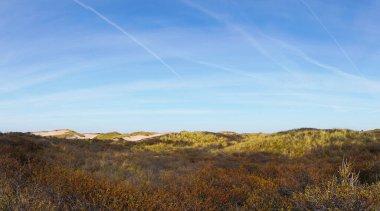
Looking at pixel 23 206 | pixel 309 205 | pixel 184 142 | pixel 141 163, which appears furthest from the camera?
pixel 184 142

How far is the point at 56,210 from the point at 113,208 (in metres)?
0.78

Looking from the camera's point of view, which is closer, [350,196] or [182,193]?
[350,196]

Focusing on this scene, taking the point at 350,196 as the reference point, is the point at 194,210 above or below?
below

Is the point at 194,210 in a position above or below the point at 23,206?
below

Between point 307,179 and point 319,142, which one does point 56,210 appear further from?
point 319,142

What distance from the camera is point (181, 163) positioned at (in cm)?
1416

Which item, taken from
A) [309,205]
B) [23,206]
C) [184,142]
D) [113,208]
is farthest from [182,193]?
[184,142]

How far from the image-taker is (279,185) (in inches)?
285

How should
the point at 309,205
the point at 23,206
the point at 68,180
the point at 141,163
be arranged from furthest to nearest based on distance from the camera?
the point at 141,163
the point at 68,180
the point at 309,205
the point at 23,206

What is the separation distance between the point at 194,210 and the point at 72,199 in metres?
2.00

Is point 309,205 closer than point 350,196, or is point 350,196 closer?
point 350,196

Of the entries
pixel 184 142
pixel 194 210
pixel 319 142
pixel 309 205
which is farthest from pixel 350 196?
pixel 184 142

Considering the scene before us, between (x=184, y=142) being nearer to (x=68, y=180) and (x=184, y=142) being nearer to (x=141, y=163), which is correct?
(x=141, y=163)

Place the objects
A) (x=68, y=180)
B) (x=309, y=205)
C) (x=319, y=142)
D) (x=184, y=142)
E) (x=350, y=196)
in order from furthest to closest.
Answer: (x=184, y=142), (x=319, y=142), (x=68, y=180), (x=309, y=205), (x=350, y=196)
